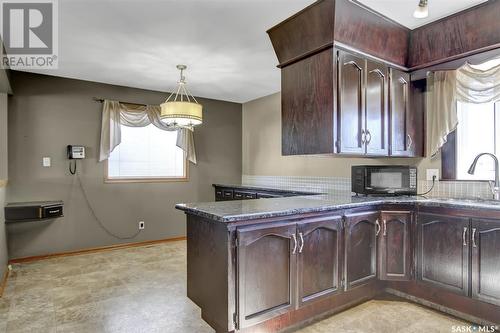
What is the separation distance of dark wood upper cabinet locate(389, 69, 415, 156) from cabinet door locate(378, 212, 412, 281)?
24.8 inches

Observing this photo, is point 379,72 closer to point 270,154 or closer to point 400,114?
point 400,114

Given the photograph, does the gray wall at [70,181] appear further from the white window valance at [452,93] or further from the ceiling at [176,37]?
the white window valance at [452,93]

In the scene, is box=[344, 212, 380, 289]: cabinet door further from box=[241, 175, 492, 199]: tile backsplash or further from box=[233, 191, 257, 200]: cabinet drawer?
box=[233, 191, 257, 200]: cabinet drawer

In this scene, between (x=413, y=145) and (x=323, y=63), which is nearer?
(x=323, y=63)

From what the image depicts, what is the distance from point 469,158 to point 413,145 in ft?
1.58

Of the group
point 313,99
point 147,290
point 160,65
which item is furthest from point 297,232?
point 160,65

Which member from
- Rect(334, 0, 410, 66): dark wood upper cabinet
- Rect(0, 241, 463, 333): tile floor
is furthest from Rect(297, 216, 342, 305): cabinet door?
Rect(334, 0, 410, 66): dark wood upper cabinet

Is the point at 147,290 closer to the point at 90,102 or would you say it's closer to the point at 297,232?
the point at 297,232

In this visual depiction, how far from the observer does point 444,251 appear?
7.97 ft

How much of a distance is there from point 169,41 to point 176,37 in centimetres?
13

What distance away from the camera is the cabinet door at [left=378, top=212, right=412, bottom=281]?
267 centimetres

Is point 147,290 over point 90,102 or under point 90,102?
under

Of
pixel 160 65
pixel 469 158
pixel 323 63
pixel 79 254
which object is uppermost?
pixel 160 65

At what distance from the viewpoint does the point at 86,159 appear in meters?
4.40
